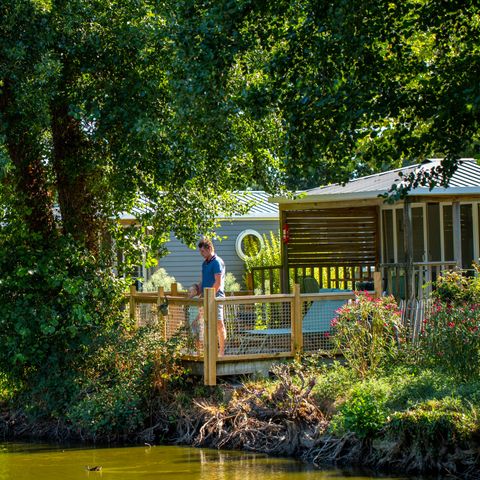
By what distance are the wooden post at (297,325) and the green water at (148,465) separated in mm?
2191

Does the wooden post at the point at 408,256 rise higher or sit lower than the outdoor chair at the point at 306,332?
higher

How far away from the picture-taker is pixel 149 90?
513 inches

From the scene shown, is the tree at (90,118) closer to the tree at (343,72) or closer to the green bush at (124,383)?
the tree at (343,72)

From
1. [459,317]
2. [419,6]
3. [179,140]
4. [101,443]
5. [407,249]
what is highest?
[419,6]

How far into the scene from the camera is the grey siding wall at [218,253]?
27.2m

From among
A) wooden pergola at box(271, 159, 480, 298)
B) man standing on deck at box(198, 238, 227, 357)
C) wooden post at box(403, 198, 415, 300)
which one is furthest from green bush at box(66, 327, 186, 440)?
wooden pergola at box(271, 159, 480, 298)

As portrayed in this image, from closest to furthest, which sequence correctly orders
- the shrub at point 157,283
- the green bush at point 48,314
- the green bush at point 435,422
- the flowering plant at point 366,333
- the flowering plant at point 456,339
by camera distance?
1. the green bush at point 435,422
2. the flowering plant at point 456,339
3. the flowering plant at point 366,333
4. the green bush at point 48,314
5. the shrub at point 157,283

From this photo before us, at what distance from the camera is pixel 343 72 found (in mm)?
11211

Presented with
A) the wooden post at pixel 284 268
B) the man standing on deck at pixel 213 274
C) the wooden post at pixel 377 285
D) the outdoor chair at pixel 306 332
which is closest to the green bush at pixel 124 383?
the man standing on deck at pixel 213 274

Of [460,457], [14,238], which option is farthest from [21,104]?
[460,457]

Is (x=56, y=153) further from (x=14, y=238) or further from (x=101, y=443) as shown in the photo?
(x=101, y=443)

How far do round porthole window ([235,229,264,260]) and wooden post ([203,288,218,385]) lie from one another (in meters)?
15.2

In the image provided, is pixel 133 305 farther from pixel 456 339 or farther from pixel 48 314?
pixel 456 339

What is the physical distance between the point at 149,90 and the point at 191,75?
2048 mm
